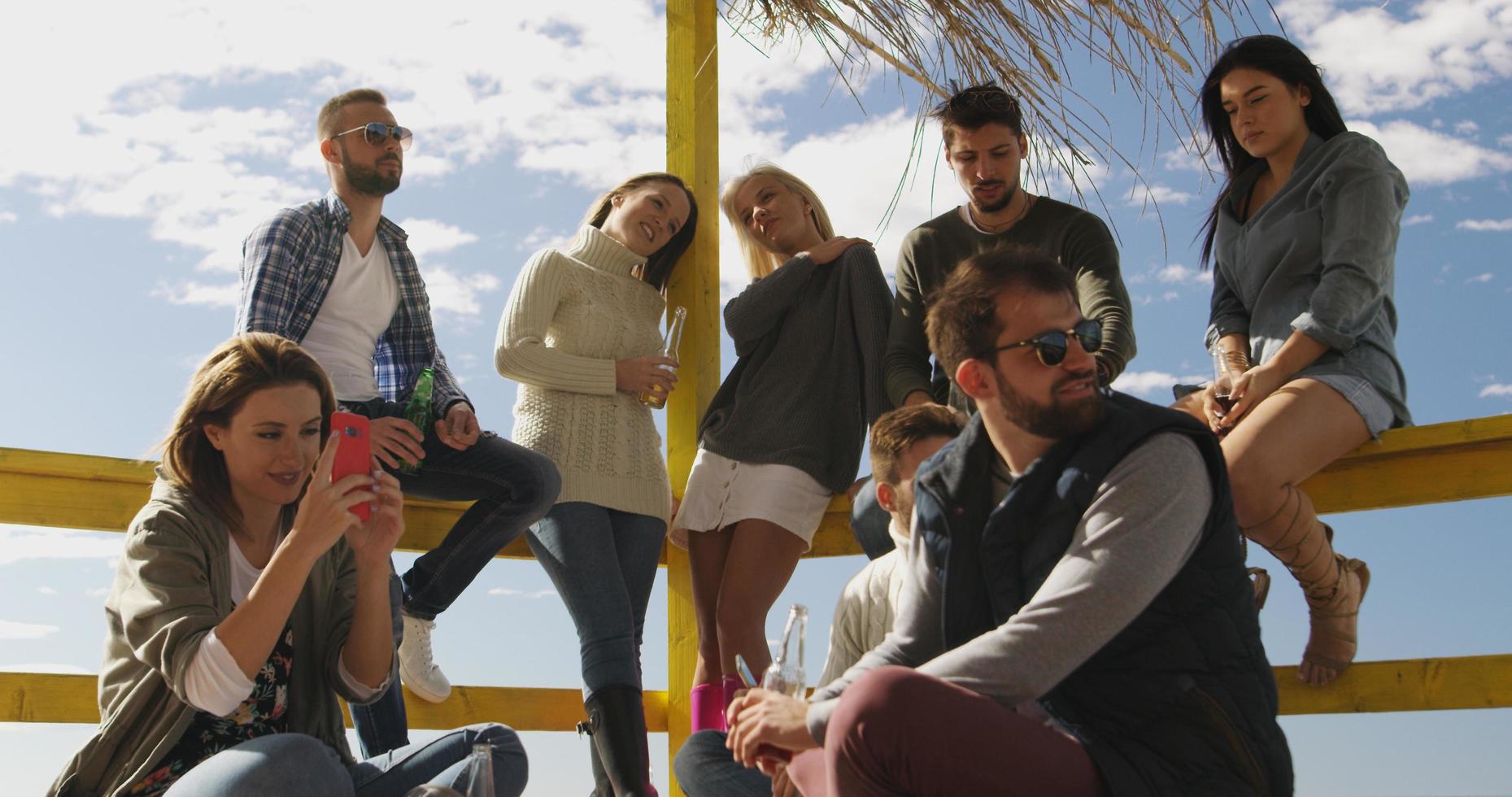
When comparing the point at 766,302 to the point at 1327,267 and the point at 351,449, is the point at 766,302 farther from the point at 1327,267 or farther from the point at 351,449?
the point at 351,449

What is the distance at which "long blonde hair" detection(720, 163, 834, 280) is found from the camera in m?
4.02

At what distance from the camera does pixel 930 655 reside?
2229 mm

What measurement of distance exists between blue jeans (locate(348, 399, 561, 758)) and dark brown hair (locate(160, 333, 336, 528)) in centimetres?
71

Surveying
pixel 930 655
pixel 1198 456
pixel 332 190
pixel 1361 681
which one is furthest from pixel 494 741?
pixel 1361 681

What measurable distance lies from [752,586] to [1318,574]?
1.34 meters

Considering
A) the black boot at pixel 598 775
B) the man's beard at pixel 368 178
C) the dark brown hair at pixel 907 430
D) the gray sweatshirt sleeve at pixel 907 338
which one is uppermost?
the man's beard at pixel 368 178

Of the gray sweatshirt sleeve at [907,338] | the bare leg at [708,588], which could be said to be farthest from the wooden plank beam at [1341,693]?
the gray sweatshirt sleeve at [907,338]

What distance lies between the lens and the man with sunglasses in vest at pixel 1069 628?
1.87 m

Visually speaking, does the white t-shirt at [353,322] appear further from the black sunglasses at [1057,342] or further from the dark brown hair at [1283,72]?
the dark brown hair at [1283,72]

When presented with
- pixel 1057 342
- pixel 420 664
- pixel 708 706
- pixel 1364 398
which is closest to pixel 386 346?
pixel 420 664

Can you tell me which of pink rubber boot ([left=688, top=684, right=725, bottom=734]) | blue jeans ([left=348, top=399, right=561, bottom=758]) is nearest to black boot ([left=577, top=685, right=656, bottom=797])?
pink rubber boot ([left=688, top=684, right=725, bottom=734])

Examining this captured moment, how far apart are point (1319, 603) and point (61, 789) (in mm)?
2596

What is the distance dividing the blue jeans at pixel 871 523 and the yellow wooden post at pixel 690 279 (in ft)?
2.65

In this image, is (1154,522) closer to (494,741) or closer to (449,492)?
(494,741)
